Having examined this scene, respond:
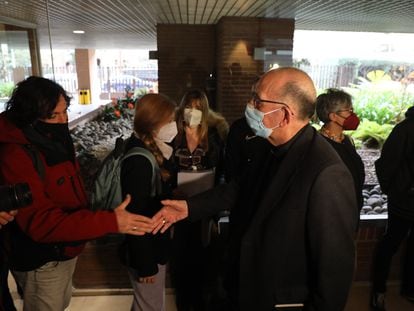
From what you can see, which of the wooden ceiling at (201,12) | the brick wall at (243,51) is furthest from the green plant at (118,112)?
the brick wall at (243,51)

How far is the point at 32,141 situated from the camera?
1.47 meters

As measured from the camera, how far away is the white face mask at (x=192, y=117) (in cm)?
277

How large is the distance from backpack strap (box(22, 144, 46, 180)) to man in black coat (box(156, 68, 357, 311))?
0.89 metres

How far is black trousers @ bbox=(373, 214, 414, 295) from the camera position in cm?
256

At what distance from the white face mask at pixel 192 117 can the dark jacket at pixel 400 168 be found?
144 cm

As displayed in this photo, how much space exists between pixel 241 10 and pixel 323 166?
16.3ft

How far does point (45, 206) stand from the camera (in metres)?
1.47

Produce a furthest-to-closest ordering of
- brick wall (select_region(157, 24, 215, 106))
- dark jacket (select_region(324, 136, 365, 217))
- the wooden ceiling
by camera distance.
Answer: brick wall (select_region(157, 24, 215, 106))
the wooden ceiling
dark jacket (select_region(324, 136, 365, 217))

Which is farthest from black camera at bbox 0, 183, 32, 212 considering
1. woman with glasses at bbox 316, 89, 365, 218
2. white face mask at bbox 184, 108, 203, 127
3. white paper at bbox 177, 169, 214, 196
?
woman with glasses at bbox 316, 89, 365, 218

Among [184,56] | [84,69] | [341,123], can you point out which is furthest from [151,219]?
[84,69]

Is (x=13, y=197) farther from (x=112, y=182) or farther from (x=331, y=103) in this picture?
(x=331, y=103)

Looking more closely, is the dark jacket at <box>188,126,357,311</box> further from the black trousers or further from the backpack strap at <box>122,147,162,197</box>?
the black trousers

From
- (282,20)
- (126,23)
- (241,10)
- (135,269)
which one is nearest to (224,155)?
(135,269)

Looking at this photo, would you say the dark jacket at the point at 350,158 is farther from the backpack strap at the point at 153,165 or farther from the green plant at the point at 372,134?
the green plant at the point at 372,134
